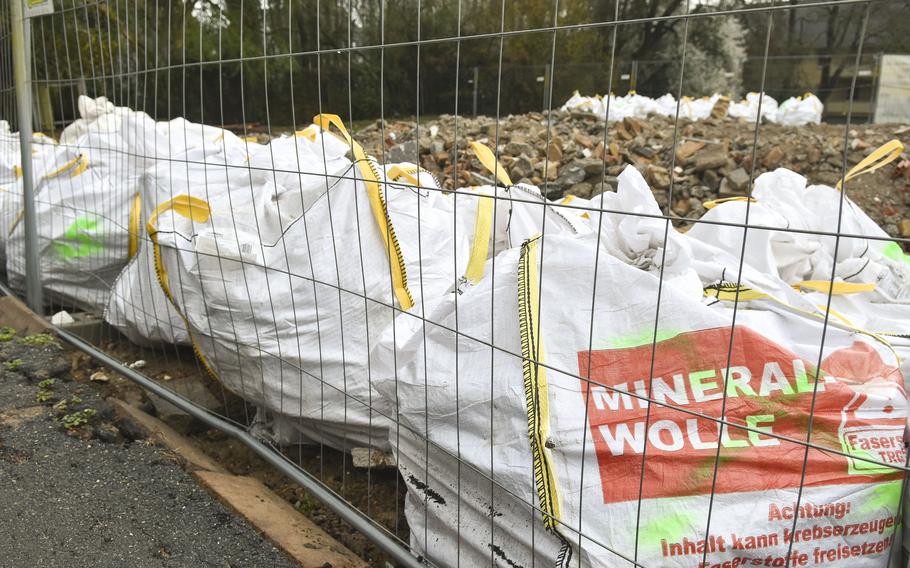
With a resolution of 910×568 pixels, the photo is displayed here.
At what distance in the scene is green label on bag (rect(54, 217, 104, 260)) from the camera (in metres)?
3.51

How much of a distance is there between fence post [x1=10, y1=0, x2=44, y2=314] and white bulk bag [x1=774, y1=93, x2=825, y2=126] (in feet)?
34.4

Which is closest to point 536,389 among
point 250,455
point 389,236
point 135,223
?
point 389,236

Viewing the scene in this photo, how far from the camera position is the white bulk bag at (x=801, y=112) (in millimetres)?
11031

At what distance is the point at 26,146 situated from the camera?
139 inches

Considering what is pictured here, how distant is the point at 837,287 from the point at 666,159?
191 inches

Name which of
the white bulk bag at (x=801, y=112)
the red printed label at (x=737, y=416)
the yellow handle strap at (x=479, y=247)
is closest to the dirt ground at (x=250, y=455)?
the yellow handle strap at (x=479, y=247)

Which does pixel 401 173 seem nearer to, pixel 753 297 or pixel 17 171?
pixel 753 297

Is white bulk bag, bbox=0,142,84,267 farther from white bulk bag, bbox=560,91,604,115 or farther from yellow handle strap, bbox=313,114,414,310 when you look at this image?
white bulk bag, bbox=560,91,604,115

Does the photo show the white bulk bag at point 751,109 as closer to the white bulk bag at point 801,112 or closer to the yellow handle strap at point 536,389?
the white bulk bag at point 801,112

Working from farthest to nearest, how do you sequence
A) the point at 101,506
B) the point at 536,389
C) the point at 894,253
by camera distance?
1. the point at 894,253
2. the point at 101,506
3. the point at 536,389

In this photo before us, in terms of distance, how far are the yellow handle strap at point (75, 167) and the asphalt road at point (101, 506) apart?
1.51m

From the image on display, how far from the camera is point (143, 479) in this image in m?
2.17

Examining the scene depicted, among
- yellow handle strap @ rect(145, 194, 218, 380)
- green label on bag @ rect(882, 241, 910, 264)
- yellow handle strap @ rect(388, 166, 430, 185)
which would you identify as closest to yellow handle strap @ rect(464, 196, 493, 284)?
yellow handle strap @ rect(388, 166, 430, 185)

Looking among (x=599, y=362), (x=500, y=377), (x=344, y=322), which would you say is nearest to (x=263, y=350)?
(x=344, y=322)
